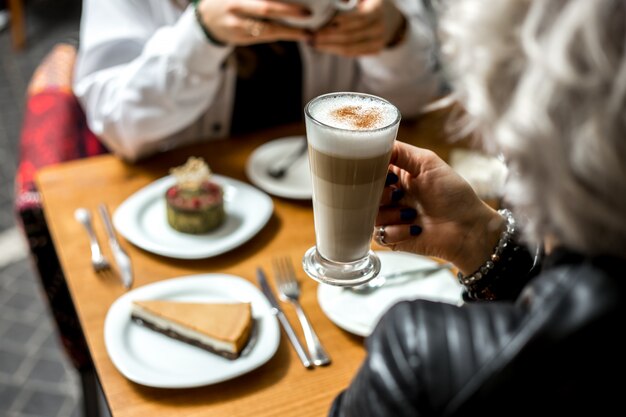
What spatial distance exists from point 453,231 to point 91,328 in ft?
1.73

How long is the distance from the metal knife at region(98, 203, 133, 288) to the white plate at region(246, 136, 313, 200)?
0.29m

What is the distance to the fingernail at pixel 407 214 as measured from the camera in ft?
2.46

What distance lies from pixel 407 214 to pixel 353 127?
0.66 ft

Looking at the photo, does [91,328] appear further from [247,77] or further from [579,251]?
[247,77]

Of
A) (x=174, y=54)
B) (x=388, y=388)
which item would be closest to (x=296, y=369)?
(x=388, y=388)

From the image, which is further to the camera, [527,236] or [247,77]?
[247,77]

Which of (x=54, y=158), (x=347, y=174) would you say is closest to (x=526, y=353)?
(x=347, y=174)

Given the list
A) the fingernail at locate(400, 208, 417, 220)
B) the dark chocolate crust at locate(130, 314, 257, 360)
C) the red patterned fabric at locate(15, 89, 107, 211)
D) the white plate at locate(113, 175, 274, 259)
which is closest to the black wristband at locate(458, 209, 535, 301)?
the fingernail at locate(400, 208, 417, 220)

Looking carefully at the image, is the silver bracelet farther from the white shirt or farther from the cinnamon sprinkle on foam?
the white shirt

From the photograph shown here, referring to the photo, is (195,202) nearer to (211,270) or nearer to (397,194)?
(211,270)

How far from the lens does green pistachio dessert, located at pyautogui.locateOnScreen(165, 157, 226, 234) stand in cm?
107

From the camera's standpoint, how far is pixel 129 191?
1.20 m

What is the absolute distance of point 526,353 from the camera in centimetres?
40

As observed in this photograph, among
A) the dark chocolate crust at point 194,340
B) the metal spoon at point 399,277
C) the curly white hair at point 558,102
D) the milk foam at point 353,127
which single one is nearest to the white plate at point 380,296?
the metal spoon at point 399,277
